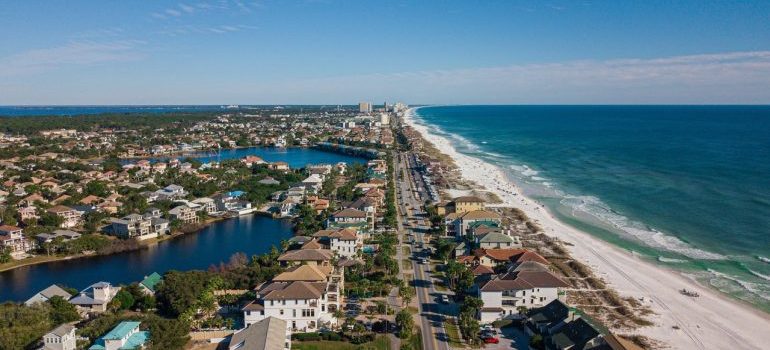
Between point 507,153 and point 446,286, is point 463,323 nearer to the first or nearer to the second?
point 446,286

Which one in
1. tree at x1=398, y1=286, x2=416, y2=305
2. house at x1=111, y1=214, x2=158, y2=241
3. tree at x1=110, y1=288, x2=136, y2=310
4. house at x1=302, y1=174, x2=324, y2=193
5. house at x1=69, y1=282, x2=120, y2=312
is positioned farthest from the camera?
house at x1=302, y1=174, x2=324, y2=193

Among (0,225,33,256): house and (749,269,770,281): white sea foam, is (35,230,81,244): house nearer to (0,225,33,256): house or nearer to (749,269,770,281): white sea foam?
(0,225,33,256): house

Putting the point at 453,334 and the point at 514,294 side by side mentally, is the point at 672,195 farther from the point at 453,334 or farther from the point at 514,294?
the point at 453,334

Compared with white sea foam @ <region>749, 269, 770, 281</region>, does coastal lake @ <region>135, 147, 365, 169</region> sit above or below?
above

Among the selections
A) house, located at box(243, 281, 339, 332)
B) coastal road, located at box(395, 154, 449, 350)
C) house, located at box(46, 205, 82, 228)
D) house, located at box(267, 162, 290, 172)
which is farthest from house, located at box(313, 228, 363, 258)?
house, located at box(267, 162, 290, 172)

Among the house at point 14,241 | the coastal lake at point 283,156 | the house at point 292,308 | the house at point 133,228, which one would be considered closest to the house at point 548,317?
the house at point 292,308

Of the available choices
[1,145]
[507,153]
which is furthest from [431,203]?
[1,145]
